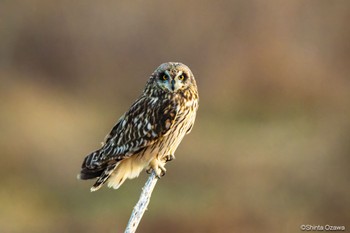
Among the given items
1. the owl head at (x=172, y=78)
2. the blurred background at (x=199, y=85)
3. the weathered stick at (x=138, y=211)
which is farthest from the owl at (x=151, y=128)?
the blurred background at (x=199, y=85)

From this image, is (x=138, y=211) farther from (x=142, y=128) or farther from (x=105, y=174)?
(x=142, y=128)

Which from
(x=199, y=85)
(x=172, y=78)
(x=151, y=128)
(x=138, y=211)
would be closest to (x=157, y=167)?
(x=151, y=128)

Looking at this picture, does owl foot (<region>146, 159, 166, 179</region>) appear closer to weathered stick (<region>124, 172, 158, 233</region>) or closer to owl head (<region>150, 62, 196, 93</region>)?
owl head (<region>150, 62, 196, 93</region>)

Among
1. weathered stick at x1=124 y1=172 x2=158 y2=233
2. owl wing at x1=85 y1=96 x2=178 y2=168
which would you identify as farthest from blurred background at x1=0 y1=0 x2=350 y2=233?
weathered stick at x1=124 y1=172 x2=158 y2=233

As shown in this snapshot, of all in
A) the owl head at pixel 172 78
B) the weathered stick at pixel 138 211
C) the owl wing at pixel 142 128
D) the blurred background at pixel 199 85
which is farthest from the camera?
the blurred background at pixel 199 85

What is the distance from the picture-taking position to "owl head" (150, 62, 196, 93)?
3725mm

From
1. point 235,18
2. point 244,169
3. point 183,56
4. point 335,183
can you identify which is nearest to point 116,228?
point 244,169

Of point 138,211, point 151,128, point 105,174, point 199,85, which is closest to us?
point 138,211

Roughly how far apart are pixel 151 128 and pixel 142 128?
47mm

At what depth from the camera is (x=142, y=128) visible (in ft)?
12.7

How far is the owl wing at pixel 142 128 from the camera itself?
151 inches

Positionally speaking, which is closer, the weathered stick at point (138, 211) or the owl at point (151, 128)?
the weathered stick at point (138, 211)

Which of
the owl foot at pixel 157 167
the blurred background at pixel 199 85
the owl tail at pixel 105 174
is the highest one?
the blurred background at pixel 199 85

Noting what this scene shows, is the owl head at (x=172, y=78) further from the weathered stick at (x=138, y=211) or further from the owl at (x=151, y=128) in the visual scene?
the weathered stick at (x=138, y=211)
